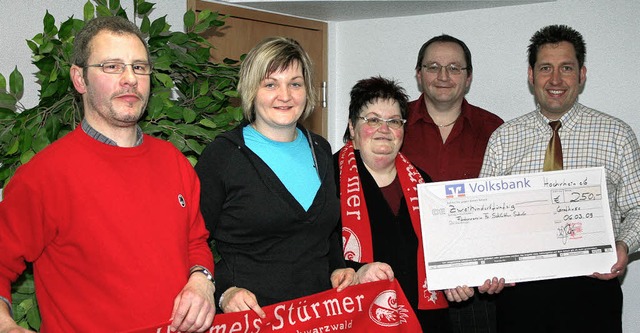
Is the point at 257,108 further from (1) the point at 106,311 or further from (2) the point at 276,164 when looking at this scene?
(1) the point at 106,311

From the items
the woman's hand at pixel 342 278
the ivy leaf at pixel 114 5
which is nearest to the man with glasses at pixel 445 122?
the woman's hand at pixel 342 278

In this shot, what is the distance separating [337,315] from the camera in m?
2.61

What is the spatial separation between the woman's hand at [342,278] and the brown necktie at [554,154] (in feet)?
3.98

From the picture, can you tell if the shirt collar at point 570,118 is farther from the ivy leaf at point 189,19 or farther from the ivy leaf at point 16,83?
the ivy leaf at point 16,83

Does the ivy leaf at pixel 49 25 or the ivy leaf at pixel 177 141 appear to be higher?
the ivy leaf at pixel 49 25

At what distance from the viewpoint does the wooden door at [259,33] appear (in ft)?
15.8

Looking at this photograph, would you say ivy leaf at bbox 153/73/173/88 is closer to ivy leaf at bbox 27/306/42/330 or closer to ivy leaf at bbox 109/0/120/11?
ivy leaf at bbox 109/0/120/11

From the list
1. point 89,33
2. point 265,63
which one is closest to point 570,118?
point 265,63

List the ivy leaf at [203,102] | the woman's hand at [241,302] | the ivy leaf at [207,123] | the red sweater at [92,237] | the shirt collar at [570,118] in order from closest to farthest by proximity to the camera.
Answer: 1. the red sweater at [92,237]
2. the woman's hand at [241,302]
3. the ivy leaf at [207,123]
4. the ivy leaf at [203,102]
5. the shirt collar at [570,118]

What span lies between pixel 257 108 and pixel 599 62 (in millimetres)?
2973

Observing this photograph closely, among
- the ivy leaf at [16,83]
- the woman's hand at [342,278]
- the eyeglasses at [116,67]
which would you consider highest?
the ivy leaf at [16,83]

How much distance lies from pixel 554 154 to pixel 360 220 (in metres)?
0.99

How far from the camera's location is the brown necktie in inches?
130

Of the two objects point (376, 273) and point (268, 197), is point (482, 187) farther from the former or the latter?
point (268, 197)
